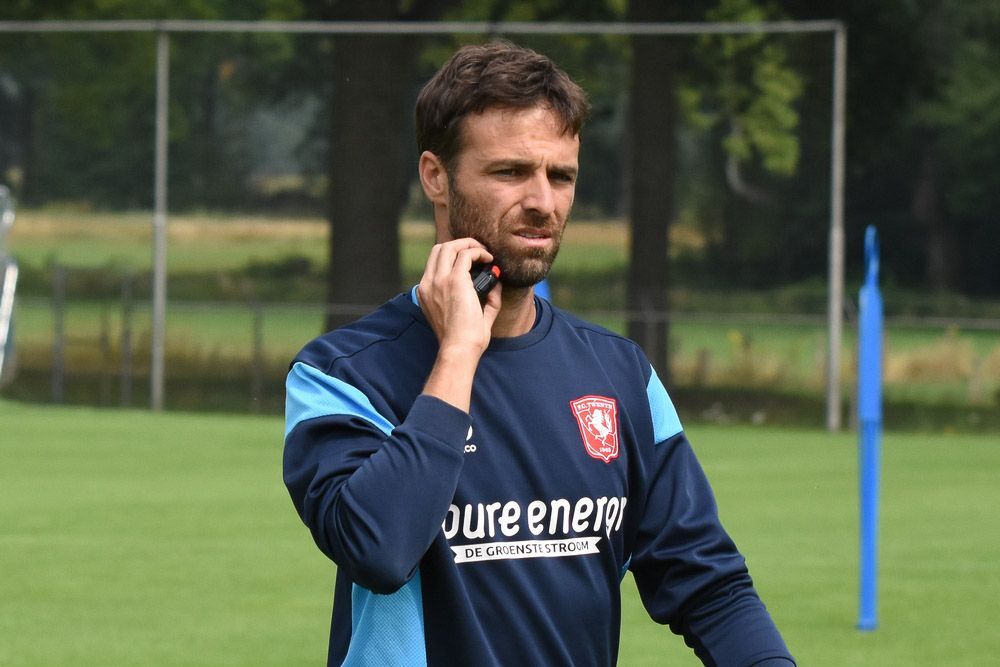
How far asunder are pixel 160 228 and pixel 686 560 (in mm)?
17378

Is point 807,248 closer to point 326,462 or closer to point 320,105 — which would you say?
Result: point 320,105

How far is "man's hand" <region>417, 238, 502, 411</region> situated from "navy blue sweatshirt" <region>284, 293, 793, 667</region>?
0.04m

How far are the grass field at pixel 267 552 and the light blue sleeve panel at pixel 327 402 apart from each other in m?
4.90

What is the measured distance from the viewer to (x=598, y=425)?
294cm

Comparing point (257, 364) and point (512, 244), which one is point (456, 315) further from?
point (257, 364)

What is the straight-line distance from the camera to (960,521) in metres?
12.1

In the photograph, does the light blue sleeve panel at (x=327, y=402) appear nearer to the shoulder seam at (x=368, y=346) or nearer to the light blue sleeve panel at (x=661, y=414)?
the shoulder seam at (x=368, y=346)

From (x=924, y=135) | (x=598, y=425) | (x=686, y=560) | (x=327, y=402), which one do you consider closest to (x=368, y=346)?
(x=327, y=402)

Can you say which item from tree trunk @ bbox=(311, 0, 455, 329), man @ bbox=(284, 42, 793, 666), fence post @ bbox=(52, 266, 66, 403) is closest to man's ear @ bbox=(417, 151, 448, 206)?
man @ bbox=(284, 42, 793, 666)

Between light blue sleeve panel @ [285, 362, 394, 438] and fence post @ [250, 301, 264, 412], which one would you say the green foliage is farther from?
light blue sleeve panel @ [285, 362, 394, 438]

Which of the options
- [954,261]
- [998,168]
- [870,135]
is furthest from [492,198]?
[998,168]

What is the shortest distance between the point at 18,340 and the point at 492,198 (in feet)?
60.8

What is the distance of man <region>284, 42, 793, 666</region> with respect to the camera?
2777 millimetres

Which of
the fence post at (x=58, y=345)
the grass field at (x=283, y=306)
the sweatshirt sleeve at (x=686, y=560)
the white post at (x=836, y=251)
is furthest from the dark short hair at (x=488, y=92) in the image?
the fence post at (x=58, y=345)
